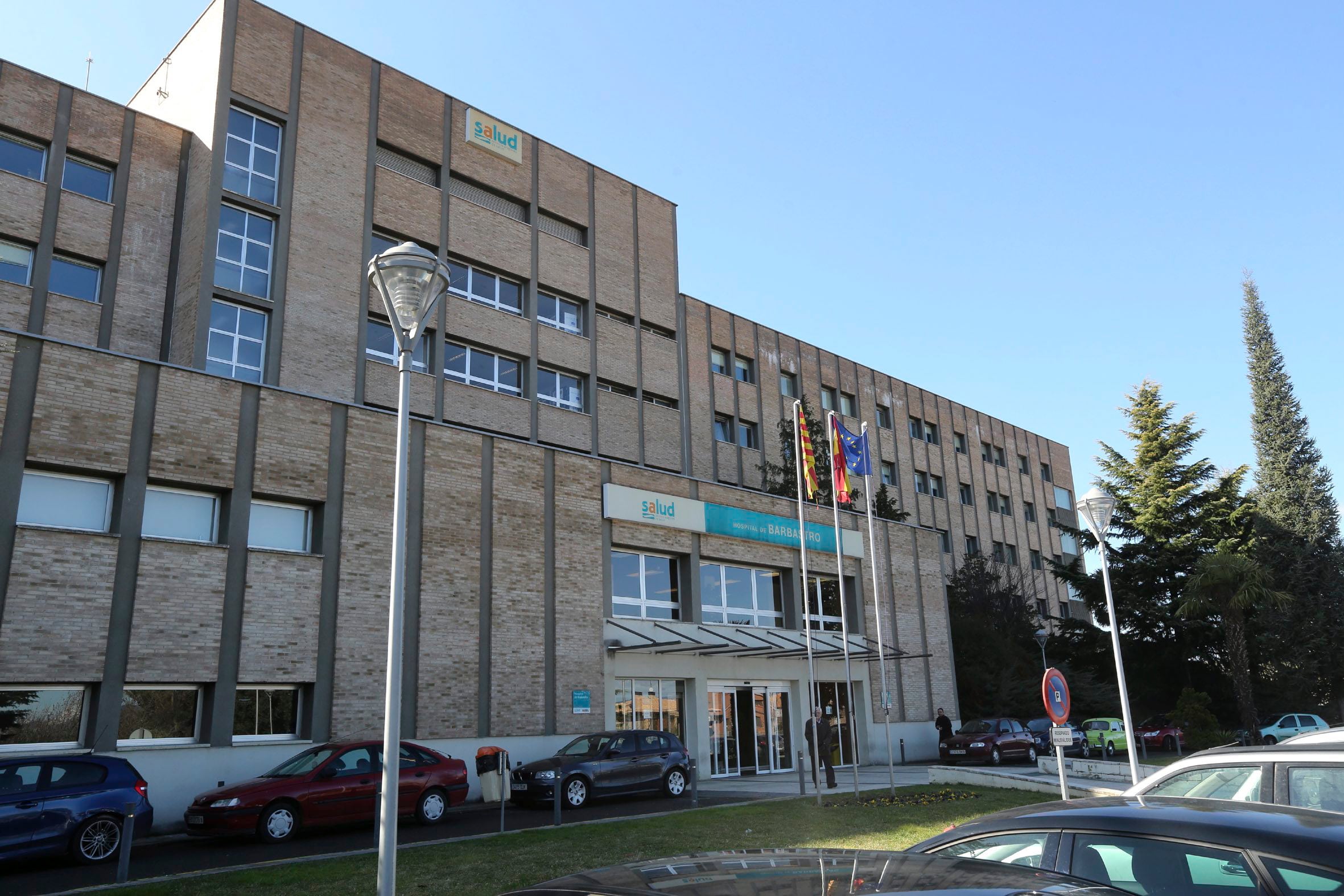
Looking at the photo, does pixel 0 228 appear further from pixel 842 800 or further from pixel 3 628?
pixel 842 800

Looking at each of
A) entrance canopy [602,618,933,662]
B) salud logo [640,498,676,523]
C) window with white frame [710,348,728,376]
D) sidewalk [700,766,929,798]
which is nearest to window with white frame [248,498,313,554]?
entrance canopy [602,618,933,662]

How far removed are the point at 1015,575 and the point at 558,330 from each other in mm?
33606

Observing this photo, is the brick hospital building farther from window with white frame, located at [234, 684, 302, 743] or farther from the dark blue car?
the dark blue car

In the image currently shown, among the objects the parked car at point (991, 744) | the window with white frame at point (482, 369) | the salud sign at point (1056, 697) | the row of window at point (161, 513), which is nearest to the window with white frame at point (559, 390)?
the window with white frame at point (482, 369)

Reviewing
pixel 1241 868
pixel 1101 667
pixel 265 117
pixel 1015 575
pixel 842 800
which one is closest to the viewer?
pixel 1241 868

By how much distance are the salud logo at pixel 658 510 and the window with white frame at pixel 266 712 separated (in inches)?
420

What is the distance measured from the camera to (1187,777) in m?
6.27

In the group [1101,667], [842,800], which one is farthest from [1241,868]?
[1101,667]

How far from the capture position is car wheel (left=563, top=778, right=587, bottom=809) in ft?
63.5

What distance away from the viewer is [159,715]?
731 inches

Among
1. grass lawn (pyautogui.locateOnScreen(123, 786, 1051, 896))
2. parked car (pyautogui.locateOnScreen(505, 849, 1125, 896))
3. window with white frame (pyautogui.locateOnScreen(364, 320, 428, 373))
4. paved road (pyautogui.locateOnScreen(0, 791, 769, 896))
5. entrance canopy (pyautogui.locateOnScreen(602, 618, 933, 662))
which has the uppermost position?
window with white frame (pyautogui.locateOnScreen(364, 320, 428, 373))

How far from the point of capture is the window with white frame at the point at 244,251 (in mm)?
25625

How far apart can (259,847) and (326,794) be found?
132 cm

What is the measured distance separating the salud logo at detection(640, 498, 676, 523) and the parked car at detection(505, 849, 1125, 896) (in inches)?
978
